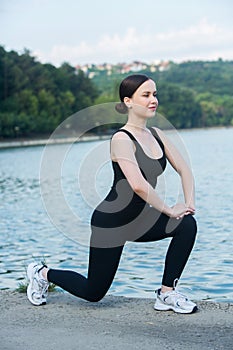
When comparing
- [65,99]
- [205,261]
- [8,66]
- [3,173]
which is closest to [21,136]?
[8,66]

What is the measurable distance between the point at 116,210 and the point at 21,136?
297 ft

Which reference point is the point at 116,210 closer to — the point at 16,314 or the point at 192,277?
the point at 16,314

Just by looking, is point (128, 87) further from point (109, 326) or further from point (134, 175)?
point (109, 326)

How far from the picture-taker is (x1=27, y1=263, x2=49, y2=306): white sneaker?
17.5ft

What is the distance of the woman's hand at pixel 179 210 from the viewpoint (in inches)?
193

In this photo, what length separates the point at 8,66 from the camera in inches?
3989

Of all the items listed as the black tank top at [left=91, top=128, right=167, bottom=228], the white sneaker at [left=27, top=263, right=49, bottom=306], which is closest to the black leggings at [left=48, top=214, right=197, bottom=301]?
the black tank top at [left=91, top=128, right=167, bottom=228]

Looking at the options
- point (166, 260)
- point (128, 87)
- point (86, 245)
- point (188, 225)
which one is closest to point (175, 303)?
point (166, 260)

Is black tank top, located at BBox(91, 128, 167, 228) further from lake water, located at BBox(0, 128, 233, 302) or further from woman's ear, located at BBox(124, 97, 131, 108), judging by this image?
lake water, located at BBox(0, 128, 233, 302)

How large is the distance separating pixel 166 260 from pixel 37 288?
954 mm

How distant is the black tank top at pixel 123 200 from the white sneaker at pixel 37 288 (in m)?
0.67

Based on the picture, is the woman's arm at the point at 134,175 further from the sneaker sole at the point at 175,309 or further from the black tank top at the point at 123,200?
the sneaker sole at the point at 175,309

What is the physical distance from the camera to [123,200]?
194 inches

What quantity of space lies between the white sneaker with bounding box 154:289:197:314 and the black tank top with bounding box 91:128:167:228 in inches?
22.4
